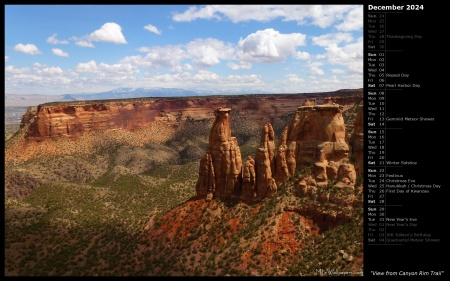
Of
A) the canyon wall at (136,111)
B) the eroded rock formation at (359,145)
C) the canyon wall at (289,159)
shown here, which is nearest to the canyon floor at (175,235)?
the canyon wall at (289,159)

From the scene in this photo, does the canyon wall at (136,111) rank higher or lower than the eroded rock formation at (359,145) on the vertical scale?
higher

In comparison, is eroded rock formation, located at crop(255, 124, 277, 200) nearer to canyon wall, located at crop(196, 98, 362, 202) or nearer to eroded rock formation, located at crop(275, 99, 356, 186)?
canyon wall, located at crop(196, 98, 362, 202)

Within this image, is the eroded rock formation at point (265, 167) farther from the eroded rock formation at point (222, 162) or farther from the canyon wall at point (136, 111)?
the canyon wall at point (136, 111)

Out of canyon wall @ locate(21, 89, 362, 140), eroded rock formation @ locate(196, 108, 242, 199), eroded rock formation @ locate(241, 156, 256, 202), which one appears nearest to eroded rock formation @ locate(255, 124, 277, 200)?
eroded rock formation @ locate(241, 156, 256, 202)

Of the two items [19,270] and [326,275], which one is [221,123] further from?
[19,270]

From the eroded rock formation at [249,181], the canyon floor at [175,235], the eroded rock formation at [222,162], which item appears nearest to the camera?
the canyon floor at [175,235]

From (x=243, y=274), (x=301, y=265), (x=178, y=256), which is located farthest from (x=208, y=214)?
(x=301, y=265)

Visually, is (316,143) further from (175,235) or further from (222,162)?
(175,235)

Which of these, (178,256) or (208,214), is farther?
(208,214)

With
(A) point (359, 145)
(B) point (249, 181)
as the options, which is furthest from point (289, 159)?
(A) point (359, 145)
